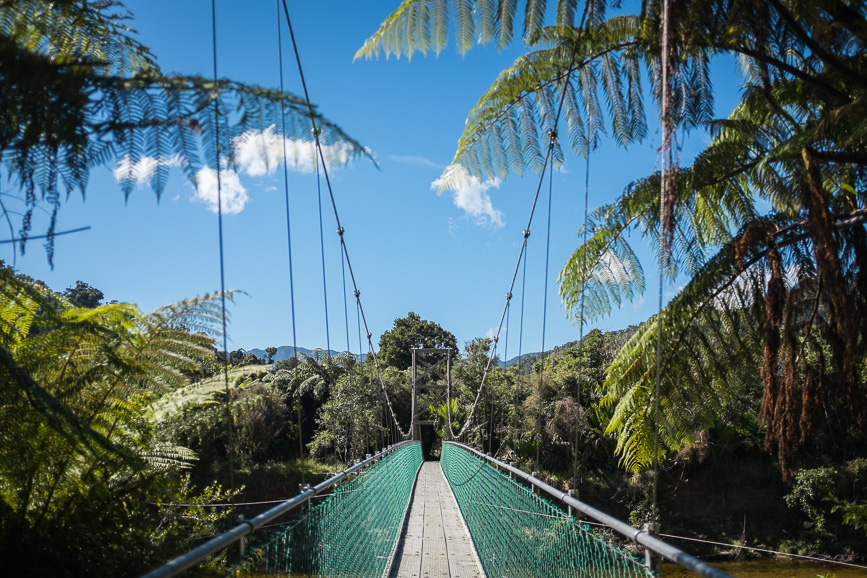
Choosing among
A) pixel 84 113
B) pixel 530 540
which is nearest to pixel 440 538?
pixel 530 540

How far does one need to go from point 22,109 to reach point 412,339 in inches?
1466

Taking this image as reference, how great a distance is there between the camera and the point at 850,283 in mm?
3188

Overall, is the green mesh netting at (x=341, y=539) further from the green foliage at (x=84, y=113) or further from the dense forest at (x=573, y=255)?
the green foliage at (x=84, y=113)

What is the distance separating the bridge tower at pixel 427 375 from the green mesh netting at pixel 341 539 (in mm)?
13197

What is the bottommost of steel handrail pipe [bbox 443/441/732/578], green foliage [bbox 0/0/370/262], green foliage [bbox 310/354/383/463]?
green foliage [bbox 310/354/383/463]

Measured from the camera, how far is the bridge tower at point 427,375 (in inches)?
743

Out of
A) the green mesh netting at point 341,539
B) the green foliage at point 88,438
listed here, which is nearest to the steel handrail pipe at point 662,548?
the green mesh netting at point 341,539

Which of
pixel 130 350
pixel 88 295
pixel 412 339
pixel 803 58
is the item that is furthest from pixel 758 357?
pixel 412 339

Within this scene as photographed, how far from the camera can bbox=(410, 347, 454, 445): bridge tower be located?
18.9 m

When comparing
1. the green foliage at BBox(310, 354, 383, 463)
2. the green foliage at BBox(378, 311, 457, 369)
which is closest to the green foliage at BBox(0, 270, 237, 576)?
the green foliage at BBox(310, 354, 383, 463)

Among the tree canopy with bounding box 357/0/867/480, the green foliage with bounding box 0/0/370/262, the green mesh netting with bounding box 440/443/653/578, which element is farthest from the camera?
the tree canopy with bounding box 357/0/867/480

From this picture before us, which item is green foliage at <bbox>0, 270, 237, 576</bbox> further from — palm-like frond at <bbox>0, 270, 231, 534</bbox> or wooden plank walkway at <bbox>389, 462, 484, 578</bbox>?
wooden plank walkway at <bbox>389, 462, 484, 578</bbox>

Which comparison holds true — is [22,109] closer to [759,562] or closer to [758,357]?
[758,357]

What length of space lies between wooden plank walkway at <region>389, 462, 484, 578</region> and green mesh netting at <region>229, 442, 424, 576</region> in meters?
0.10
